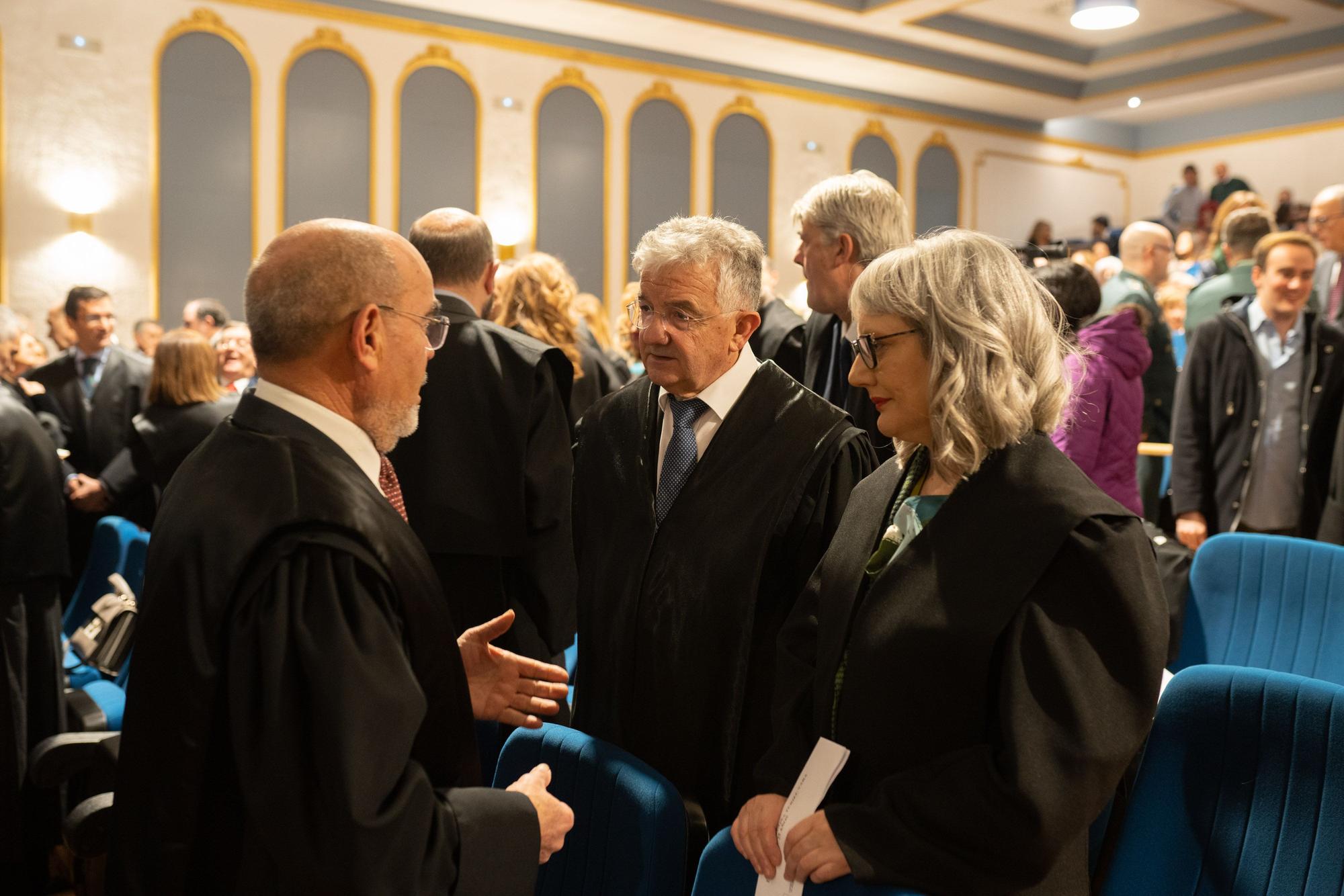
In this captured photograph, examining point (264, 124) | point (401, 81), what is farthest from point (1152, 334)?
point (264, 124)

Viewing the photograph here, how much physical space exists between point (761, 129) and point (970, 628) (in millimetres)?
11104

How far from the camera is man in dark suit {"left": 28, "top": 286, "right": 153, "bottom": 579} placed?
515 centimetres

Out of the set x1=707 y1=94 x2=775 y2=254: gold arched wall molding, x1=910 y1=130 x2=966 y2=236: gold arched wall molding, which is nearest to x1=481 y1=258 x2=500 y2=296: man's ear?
x1=707 y1=94 x2=775 y2=254: gold arched wall molding

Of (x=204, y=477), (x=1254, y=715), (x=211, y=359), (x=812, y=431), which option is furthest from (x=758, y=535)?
(x=211, y=359)

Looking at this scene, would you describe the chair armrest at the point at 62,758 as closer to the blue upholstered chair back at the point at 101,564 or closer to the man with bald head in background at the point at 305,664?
the blue upholstered chair back at the point at 101,564

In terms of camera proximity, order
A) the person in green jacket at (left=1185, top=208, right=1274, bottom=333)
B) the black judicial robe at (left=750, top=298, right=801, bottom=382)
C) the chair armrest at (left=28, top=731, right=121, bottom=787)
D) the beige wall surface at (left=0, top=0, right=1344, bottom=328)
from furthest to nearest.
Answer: the beige wall surface at (left=0, top=0, right=1344, bottom=328) → the person in green jacket at (left=1185, top=208, right=1274, bottom=333) → the black judicial robe at (left=750, top=298, right=801, bottom=382) → the chair armrest at (left=28, top=731, right=121, bottom=787)

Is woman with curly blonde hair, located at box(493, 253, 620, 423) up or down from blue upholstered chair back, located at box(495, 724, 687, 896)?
up

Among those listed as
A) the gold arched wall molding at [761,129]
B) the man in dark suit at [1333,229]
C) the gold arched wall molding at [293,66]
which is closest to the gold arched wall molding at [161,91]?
the gold arched wall molding at [293,66]

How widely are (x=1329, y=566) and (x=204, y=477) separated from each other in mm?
2473

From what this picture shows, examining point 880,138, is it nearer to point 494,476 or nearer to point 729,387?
point 494,476

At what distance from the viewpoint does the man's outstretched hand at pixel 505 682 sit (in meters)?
1.74

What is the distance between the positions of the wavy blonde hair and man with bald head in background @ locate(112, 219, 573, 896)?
2.16m

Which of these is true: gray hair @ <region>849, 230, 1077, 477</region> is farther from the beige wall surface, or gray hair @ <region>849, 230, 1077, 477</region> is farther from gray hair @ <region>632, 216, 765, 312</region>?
the beige wall surface

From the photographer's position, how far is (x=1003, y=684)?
1.43 meters
